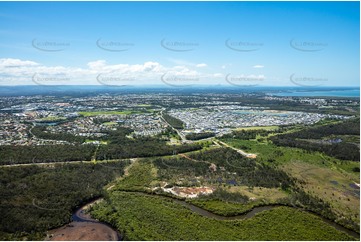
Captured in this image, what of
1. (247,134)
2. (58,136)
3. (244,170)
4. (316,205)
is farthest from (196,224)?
(58,136)

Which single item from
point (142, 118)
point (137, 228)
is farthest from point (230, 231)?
point (142, 118)

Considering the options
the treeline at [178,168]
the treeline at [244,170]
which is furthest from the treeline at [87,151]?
the treeline at [244,170]

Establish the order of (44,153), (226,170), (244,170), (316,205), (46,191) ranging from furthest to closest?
(44,153), (226,170), (244,170), (46,191), (316,205)

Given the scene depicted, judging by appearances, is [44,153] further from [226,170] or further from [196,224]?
[196,224]

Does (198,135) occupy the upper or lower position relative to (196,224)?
upper

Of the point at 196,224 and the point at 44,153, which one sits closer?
the point at 196,224

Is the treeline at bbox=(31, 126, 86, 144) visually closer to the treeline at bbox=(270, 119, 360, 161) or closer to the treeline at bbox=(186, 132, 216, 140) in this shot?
the treeline at bbox=(186, 132, 216, 140)

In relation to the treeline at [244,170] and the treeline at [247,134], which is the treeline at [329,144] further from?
the treeline at [244,170]
